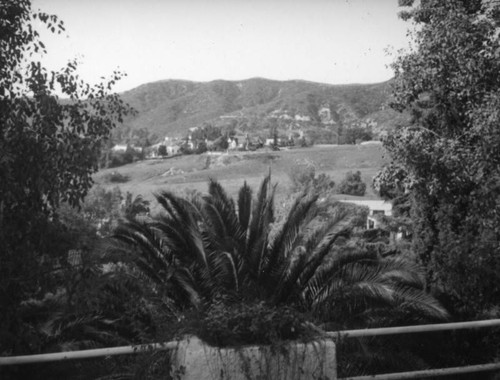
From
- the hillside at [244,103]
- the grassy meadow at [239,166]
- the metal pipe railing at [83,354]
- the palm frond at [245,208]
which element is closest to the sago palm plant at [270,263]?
the palm frond at [245,208]

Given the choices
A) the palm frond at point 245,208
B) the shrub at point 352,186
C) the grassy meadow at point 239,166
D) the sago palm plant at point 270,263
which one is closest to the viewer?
the sago palm plant at point 270,263

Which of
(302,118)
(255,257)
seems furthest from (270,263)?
(302,118)

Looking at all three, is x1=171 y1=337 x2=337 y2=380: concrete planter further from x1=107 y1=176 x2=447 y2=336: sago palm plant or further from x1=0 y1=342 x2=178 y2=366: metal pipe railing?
x1=107 y1=176 x2=447 y2=336: sago palm plant

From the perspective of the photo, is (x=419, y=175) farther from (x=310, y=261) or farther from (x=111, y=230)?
(x=111, y=230)

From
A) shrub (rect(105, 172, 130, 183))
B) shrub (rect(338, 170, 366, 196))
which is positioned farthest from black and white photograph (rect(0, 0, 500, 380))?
shrub (rect(105, 172, 130, 183))

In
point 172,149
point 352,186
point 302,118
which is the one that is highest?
point 302,118

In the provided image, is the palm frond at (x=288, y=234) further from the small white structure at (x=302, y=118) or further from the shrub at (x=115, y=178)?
the small white structure at (x=302, y=118)

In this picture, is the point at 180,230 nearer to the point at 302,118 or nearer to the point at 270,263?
the point at 270,263
